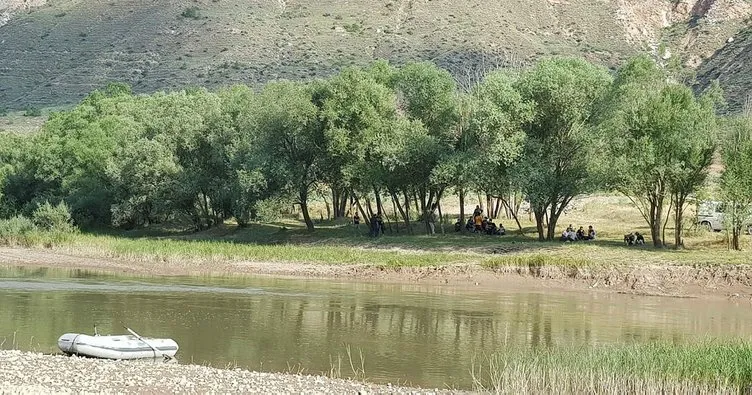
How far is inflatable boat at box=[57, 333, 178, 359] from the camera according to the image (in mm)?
21484

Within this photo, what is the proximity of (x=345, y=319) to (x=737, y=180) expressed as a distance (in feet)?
78.5

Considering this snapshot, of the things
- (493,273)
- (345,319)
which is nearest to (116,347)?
(345,319)

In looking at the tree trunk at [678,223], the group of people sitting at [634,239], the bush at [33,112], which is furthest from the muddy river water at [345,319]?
the bush at [33,112]

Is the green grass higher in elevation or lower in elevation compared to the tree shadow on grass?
lower

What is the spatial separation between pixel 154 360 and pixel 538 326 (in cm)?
1405

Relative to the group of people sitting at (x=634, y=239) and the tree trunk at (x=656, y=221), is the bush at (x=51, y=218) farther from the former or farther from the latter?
the tree trunk at (x=656, y=221)

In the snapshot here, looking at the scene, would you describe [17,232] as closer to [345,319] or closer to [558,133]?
[558,133]

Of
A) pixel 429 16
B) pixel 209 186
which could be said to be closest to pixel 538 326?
pixel 209 186

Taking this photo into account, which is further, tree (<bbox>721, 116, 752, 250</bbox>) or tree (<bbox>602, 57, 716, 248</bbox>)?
tree (<bbox>602, 57, 716, 248</bbox>)

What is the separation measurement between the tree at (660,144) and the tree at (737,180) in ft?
3.96

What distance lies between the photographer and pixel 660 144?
45969 millimetres

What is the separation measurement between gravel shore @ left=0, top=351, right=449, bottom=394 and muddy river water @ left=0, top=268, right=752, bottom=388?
184 centimetres

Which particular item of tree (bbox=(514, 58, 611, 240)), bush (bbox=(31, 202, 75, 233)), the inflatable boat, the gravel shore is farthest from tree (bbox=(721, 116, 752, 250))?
bush (bbox=(31, 202, 75, 233))

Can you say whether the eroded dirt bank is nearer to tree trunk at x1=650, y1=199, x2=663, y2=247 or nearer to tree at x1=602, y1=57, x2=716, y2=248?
tree trunk at x1=650, y1=199, x2=663, y2=247
